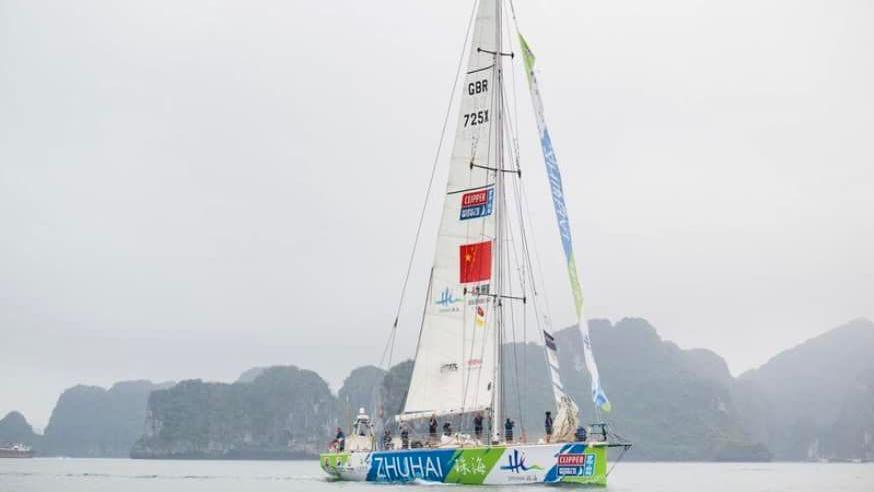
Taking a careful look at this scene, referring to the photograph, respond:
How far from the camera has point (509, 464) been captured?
25.1 m

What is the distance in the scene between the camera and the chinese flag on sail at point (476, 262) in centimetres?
2783

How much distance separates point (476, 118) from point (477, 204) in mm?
2676

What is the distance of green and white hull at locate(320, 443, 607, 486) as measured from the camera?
24.7 metres

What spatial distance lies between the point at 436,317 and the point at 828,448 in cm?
17238

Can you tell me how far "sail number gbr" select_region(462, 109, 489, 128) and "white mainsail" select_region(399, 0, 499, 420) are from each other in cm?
3

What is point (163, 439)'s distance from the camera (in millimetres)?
171375

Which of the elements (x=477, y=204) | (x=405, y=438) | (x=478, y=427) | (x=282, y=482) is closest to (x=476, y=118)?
(x=477, y=204)

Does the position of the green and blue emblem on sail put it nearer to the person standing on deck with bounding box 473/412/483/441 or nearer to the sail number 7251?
the sail number 7251

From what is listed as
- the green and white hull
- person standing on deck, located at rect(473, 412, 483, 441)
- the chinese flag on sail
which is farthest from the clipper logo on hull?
the chinese flag on sail

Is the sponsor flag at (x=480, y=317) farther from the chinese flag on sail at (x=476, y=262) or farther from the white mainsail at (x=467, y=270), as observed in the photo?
the chinese flag on sail at (x=476, y=262)

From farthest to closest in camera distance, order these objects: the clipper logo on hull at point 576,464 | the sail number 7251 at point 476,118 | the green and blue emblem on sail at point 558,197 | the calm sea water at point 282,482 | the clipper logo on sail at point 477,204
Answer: the calm sea water at point 282,482 → the sail number 7251 at point 476,118 → the clipper logo on sail at point 477,204 → the green and blue emblem on sail at point 558,197 → the clipper logo on hull at point 576,464

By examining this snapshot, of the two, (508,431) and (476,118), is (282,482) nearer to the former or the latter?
(508,431)

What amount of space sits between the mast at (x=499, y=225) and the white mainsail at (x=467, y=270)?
0.13m

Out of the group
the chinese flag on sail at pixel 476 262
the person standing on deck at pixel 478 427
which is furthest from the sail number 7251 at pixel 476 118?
the person standing on deck at pixel 478 427
